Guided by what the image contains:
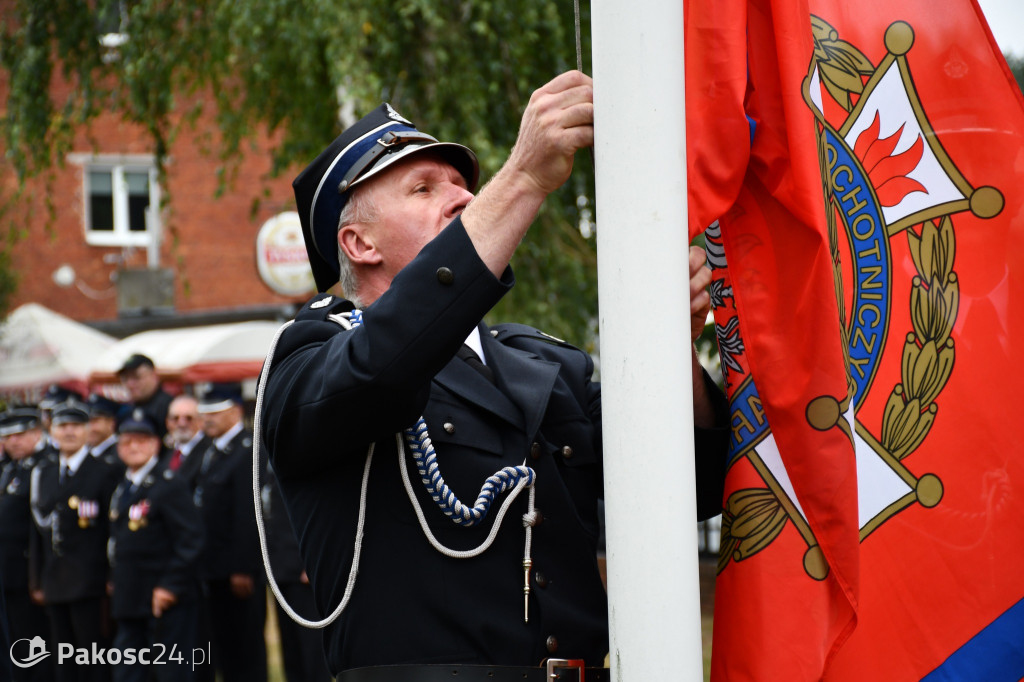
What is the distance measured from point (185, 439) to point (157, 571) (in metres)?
1.60

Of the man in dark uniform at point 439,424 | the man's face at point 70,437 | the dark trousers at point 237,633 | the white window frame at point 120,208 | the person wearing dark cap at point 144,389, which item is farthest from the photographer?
the white window frame at point 120,208

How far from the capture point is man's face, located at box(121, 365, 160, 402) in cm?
919

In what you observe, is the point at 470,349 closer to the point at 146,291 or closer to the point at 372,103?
the point at 372,103

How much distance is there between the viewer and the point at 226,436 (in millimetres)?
8234

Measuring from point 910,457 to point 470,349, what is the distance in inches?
32.8

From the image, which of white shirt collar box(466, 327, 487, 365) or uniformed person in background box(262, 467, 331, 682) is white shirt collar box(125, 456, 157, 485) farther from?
white shirt collar box(466, 327, 487, 365)

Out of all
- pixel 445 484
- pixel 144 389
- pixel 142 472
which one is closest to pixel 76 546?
pixel 142 472

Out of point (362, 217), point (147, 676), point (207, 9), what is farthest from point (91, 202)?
point (362, 217)

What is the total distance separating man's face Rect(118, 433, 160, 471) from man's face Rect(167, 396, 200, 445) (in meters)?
1.10

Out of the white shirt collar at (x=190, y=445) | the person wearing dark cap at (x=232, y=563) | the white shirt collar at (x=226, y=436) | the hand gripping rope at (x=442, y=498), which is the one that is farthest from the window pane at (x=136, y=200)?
the hand gripping rope at (x=442, y=498)

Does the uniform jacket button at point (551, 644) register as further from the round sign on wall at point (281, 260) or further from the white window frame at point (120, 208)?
the white window frame at point (120, 208)

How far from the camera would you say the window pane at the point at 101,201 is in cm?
Result: 2088

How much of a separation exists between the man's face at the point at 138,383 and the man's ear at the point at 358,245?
290 inches

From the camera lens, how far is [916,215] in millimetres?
2043
